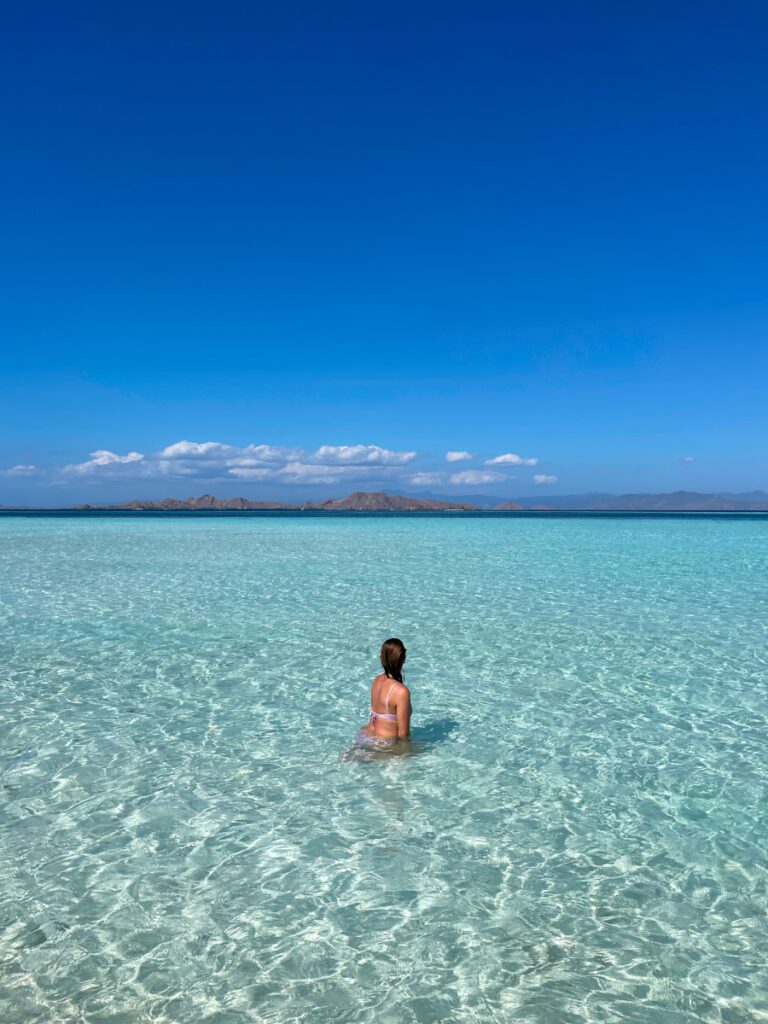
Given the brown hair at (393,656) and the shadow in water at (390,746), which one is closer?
the brown hair at (393,656)

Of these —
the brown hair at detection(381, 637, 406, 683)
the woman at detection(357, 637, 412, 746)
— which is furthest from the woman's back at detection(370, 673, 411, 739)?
the brown hair at detection(381, 637, 406, 683)

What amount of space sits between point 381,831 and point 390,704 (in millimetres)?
1536

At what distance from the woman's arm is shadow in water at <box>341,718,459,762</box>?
0.29 ft

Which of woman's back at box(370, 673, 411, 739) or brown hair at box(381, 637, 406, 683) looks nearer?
brown hair at box(381, 637, 406, 683)

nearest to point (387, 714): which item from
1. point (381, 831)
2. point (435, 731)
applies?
point (435, 731)

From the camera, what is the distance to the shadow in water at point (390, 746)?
20.9ft

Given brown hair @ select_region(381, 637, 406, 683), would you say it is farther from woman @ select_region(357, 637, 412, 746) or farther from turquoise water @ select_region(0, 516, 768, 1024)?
turquoise water @ select_region(0, 516, 768, 1024)

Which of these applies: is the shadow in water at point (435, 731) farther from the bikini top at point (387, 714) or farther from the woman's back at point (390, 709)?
the bikini top at point (387, 714)

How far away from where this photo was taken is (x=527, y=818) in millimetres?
5219

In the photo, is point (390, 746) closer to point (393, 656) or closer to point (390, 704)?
point (390, 704)

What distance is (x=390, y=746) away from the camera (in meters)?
6.49

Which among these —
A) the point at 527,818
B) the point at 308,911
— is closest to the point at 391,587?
the point at 527,818

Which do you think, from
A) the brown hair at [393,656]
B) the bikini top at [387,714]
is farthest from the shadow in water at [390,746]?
the brown hair at [393,656]

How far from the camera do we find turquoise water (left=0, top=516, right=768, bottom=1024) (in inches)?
136
